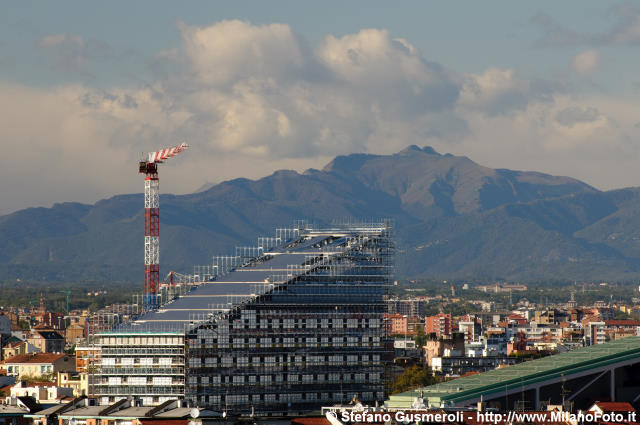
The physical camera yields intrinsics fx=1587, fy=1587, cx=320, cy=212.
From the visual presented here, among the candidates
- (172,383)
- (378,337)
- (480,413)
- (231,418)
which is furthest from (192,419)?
(378,337)

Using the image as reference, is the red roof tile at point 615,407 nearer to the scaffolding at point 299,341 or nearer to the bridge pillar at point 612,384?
the bridge pillar at point 612,384

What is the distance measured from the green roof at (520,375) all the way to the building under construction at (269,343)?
37.0m

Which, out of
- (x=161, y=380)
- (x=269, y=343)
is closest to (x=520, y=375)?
(x=269, y=343)

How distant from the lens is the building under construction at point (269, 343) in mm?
182625

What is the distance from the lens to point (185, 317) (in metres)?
189

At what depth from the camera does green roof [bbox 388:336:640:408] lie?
138 metres

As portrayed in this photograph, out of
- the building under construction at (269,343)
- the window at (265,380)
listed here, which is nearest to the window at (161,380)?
the building under construction at (269,343)

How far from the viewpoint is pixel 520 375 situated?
146750 millimetres

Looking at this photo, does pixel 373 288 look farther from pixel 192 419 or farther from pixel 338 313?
pixel 192 419

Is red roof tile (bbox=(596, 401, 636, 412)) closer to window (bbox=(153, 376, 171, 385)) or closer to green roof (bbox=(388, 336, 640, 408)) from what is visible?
green roof (bbox=(388, 336, 640, 408))

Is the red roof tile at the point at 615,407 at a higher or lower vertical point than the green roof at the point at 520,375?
lower

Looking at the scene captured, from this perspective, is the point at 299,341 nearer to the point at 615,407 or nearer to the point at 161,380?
the point at 161,380

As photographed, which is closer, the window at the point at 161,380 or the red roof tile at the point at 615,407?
the red roof tile at the point at 615,407

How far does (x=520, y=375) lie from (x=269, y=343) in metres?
48.3
